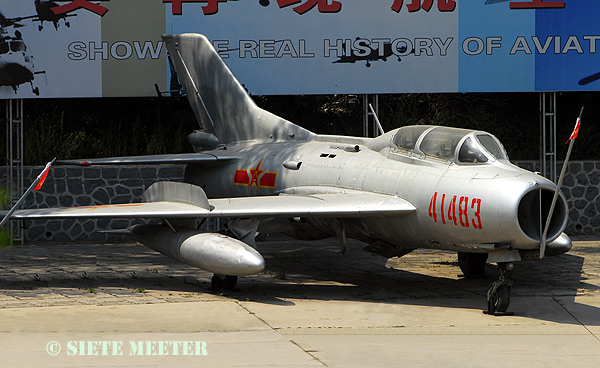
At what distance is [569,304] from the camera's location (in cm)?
1004

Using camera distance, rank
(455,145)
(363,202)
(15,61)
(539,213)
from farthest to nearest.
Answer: (15,61) → (363,202) → (455,145) → (539,213)

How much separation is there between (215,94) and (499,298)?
24.6 ft

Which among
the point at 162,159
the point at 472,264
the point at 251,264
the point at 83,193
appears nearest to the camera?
the point at 251,264

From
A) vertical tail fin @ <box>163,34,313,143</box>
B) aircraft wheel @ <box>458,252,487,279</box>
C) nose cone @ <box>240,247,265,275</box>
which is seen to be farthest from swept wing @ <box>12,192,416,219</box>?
vertical tail fin @ <box>163,34,313,143</box>

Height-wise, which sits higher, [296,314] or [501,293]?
[501,293]

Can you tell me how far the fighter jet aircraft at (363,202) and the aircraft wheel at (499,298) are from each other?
0.01m

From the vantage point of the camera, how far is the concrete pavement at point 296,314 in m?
7.27

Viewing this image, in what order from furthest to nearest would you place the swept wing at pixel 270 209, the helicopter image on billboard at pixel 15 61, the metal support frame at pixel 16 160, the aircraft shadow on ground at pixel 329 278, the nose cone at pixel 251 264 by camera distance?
the metal support frame at pixel 16 160 < the helicopter image on billboard at pixel 15 61 < the aircraft shadow on ground at pixel 329 278 < the swept wing at pixel 270 209 < the nose cone at pixel 251 264

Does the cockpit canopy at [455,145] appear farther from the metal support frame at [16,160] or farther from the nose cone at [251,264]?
the metal support frame at [16,160]

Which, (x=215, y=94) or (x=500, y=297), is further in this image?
(x=215, y=94)

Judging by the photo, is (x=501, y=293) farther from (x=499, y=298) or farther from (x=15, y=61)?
(x=15, y=61)

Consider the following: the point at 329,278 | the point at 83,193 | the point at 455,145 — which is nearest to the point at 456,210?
the point at 455,145

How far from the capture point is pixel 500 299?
9.35m

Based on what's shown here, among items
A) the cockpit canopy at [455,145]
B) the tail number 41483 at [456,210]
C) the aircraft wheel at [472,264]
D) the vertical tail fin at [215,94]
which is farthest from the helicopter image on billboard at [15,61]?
the tail number 41483 at [456,210]
